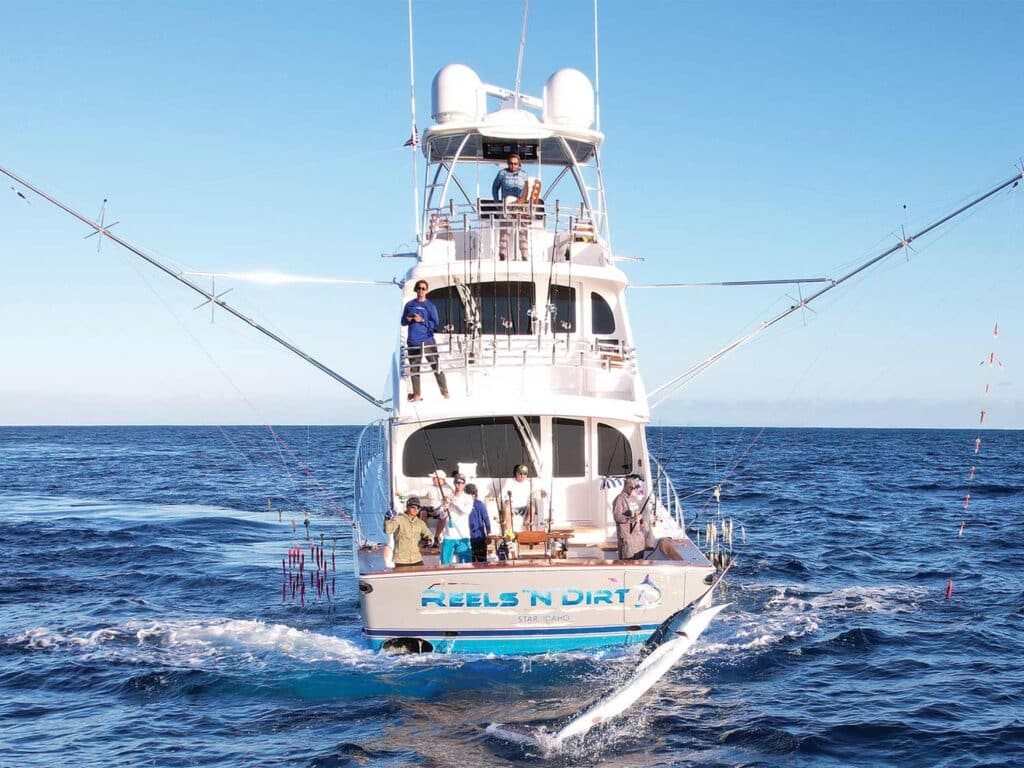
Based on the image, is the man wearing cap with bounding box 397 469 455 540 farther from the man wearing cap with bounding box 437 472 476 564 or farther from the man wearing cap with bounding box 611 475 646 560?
the man wearing cap with bounding box 611 475 646 560

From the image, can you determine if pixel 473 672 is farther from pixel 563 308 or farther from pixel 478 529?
pixel 563 308

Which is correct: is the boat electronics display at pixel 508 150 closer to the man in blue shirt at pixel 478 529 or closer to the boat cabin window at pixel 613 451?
the boat cabin window at pixel 613 451

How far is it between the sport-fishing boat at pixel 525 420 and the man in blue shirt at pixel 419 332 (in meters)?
0.13

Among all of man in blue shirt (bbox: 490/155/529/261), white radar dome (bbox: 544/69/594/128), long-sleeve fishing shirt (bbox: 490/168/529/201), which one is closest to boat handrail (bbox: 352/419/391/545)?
man in blue shirt (bbox: 490/155/529/261)

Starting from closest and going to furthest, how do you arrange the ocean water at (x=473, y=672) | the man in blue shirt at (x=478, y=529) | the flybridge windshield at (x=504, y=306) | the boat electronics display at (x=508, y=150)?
the ocean water at (x=473, y=672) < the man in blue shirt at (x=478, y=529) < the flybridge windshield at (x=504, y=306) < the boat electronics display at (x=508, y=150)

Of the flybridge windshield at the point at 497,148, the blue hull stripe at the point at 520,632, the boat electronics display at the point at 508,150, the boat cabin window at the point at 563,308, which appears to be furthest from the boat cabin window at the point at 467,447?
the boat electronics display at the point at 508,150

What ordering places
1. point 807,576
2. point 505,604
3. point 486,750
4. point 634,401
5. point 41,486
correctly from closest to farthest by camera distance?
point 486,750, point 505,604, point 634,401, point 807,576, point 41,486

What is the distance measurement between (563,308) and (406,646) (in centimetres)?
709

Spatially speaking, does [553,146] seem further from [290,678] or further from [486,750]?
[486,750]

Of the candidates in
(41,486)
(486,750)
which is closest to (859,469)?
(41,486)

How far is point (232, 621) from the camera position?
1542 cm

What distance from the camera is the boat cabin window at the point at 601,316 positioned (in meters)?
16.8

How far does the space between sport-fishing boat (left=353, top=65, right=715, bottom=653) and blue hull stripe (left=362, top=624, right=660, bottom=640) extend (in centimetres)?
2

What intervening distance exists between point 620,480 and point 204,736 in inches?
270
